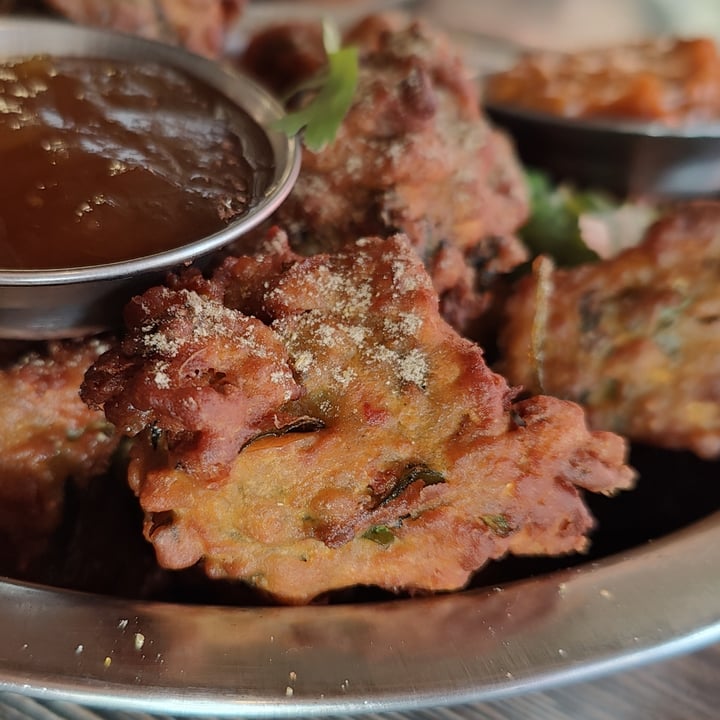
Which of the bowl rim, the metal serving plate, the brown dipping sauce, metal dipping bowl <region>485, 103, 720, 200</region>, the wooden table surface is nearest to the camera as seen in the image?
the metal serving plate

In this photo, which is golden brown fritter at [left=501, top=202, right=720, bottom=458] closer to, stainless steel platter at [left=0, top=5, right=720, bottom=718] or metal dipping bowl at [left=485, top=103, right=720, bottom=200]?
stainless steel platter at [left=0, top=5, right=720, bottom=718]

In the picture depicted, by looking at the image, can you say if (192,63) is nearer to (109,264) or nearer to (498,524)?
(109,264)

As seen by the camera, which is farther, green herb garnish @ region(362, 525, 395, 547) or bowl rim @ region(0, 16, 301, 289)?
bowl rim @ region(0, 16, 301, 289)

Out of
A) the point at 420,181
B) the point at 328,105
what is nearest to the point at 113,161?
the point at 328,105

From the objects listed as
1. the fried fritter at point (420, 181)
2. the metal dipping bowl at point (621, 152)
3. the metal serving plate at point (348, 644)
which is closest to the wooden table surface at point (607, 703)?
the metal serving plate at point (348, 644)

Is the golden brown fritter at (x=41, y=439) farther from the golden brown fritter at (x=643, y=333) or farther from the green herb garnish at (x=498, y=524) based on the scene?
the golden brown fritter at (x=643, y=333)

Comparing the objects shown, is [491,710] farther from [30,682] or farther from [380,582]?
[30,682]

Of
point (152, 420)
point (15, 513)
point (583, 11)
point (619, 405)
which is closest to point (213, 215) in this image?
point (152, 420)

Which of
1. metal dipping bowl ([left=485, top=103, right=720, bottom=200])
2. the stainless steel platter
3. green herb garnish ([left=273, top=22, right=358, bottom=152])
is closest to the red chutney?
metal dipping bowl ([left=485, top=103, right=720, bottom=200])
